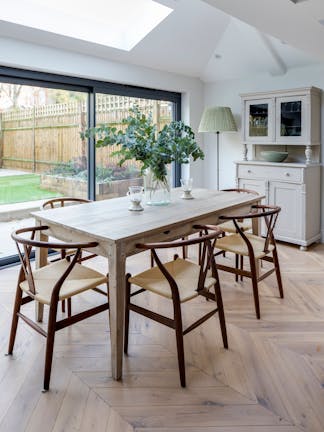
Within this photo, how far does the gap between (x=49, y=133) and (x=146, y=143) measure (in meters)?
1.82

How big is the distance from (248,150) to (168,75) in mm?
1430

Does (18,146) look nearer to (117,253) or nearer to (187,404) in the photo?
(117,253)

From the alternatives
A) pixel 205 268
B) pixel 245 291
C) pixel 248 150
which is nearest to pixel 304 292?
pixel 245 291

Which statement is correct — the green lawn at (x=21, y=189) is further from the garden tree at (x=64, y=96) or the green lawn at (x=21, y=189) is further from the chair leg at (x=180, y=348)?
the chair leg at (x=180, y=348)

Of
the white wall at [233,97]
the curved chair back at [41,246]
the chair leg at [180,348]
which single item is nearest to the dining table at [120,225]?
the curved chair back at [41,246]

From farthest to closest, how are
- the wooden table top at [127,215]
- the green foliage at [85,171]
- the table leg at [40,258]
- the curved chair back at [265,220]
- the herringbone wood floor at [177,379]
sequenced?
the green foliage at [85,171], the curved chair back at [265,220], the table leg at [40,258], the wooden table top at [127,215], the herringbone wood floor at [177,379]

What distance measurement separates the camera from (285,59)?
14.7 ft

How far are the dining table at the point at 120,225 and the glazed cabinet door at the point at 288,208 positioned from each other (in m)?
1.32

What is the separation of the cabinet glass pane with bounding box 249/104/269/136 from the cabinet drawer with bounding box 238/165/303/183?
0.42m

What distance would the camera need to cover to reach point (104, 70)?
418 centimetres

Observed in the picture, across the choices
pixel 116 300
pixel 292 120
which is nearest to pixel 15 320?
pixel 116 300

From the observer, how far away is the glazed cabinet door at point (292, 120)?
427 cm

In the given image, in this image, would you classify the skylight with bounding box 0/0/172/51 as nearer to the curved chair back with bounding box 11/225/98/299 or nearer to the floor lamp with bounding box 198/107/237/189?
the floor lamp with bounding box 198/107/237/189

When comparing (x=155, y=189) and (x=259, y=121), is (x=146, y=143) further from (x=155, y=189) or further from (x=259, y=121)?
(x=259, y=121)
